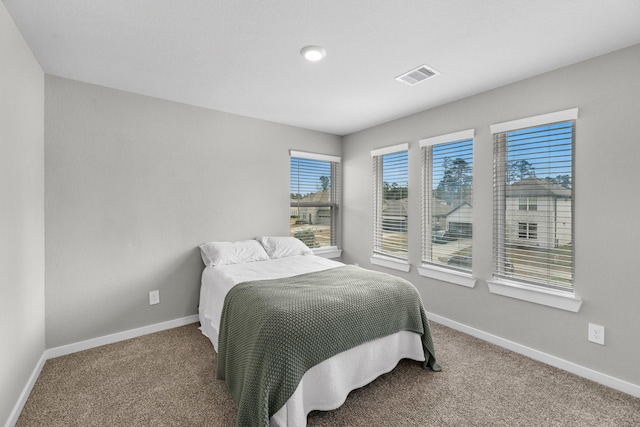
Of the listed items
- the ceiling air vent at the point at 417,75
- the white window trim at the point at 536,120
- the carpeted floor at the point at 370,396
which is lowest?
the carpeted floor at the point at 370,396

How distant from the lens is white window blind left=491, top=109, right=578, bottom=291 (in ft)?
7.70

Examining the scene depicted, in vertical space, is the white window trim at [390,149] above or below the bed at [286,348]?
above

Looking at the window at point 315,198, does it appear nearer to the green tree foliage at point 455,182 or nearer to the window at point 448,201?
the window at point 448,201

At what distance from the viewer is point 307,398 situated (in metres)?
1.74

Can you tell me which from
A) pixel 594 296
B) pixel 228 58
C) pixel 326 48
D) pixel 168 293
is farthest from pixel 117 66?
pixel 594 296

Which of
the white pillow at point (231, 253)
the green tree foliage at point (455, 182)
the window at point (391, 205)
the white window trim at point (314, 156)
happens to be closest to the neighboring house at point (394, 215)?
the window at point (391, 205)

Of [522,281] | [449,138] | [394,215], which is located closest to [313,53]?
[449,138]

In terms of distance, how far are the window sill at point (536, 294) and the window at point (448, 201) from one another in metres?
0.33

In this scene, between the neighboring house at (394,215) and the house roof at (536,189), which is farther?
the neighboring house at (394,215)

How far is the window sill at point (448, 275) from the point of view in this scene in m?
2.94

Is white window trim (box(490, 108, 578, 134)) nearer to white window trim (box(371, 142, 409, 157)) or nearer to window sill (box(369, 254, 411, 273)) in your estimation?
white window trim (box(371, 142, 409, 157))

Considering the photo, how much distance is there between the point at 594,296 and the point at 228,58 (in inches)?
130

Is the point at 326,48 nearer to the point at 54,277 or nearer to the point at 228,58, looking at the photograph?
the point at 228,58

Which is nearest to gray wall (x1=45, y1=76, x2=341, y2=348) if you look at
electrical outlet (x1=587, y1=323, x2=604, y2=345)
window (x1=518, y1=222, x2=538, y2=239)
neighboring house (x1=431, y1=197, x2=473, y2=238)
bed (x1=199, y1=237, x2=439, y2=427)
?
bed (x1=199, y1=237, x2=439, y2=427)
